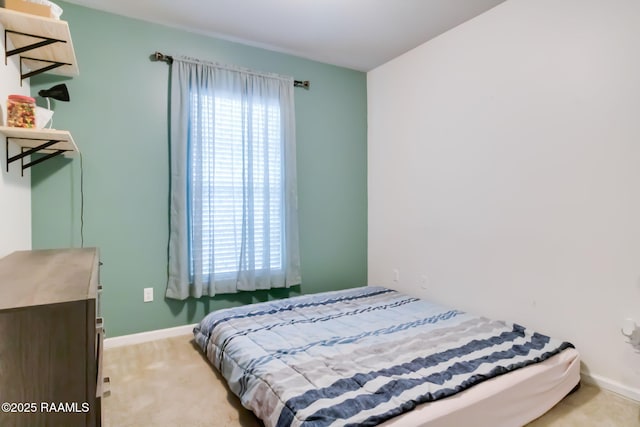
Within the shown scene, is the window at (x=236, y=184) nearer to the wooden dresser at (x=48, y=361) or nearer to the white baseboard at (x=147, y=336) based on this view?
the white baseboard at (x=147, y=336)

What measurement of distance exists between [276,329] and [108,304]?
1.37 meters

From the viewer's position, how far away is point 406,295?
3.21 metres

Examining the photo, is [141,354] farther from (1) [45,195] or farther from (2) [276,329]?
(1) [45,195]

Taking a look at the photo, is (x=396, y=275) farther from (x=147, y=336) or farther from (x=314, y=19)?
(x=314, y=19)

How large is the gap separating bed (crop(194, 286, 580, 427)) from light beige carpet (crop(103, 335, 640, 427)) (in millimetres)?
92

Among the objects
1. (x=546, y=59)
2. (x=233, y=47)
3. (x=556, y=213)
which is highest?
(x=233, y=47)

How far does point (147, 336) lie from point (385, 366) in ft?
6.50

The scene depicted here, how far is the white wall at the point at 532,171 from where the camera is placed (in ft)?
6.54

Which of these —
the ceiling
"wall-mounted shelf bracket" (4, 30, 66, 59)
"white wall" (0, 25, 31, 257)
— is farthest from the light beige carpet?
the ceiling

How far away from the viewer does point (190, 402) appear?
6.38 ft

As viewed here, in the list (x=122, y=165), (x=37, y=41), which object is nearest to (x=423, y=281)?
(x=122, y=165)

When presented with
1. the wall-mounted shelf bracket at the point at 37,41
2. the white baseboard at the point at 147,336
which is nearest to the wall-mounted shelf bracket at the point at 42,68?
the wall-mounted shelf bracket at the point at 37,41

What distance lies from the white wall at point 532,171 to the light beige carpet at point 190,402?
232mm

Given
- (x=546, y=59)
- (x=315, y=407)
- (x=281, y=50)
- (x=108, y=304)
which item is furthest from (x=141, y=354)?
(x=546, y=59)
